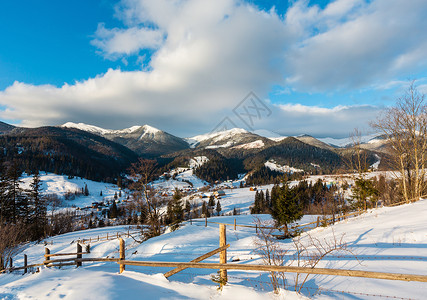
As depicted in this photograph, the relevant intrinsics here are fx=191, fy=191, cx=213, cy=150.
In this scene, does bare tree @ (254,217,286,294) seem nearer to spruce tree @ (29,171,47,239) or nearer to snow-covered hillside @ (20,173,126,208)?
spruce tree @ (29,171,47,239)

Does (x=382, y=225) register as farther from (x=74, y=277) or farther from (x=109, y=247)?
(x=109, y=247)

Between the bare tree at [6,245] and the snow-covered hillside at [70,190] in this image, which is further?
the snow-covered hillside at [70,190]

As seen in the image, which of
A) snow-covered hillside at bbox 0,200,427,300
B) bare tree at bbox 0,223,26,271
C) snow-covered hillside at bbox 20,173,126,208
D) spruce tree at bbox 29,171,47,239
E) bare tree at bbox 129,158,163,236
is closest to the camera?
snow-covered hillside at bbox 0,200,427,300

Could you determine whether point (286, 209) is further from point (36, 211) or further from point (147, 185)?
point (36, 211)

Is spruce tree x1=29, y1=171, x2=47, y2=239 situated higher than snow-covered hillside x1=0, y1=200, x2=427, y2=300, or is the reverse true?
snow-covered hillside x1=0, y1=200, x2=427, y2=300

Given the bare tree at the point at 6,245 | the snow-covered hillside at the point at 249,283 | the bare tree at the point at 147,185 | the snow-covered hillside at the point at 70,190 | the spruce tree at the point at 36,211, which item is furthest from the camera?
the snow-covered hillside at the point at 70,190

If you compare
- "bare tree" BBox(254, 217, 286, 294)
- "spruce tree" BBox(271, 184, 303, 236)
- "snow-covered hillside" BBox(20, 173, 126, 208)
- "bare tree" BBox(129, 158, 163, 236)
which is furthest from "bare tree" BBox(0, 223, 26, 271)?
"snow-covered hillside" BBox(20, 173, 126, 208)

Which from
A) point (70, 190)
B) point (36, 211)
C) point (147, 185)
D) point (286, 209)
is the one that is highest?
point (147, 185)

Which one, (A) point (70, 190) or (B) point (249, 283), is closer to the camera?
(B) point (249, 283)

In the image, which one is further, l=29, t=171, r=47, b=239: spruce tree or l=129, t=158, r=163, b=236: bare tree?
l=29, t=171, r=47, b=239: spruce tree

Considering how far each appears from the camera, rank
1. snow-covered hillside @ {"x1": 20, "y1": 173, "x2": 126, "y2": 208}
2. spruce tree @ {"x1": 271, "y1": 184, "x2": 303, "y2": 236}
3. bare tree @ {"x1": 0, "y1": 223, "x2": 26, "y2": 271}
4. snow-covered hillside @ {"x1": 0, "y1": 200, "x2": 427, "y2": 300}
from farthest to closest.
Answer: snow-covered hillside @ {"x1": 20, "y1": 173, "x2": 126, "y2": 208} → spruce tree @ {"x1": 271, "y1": 184, "x2": 303, "y2": 236} → bare tree @ {"x1": 0, "y1": 223, "x2": 26, "y2": 271} → snow-covered hillside @ {"x1": 0, "y1": 200, "x2": 427, "y2": 300}

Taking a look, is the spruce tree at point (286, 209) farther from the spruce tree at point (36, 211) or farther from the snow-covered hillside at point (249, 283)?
the spruce tree at point (36, 211)

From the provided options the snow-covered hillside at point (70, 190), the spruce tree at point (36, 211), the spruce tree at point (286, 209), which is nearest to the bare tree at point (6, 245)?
the spruce tree at point (36, 211)

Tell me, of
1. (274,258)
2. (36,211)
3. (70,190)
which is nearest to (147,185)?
(274,258)
